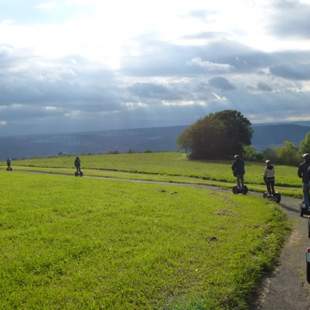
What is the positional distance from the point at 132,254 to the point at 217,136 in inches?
3329

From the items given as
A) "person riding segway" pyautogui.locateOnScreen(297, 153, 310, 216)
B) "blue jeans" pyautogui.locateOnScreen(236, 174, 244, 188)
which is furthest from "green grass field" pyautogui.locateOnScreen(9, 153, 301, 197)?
"person riding segway" pyautogui.locateOnScreen(297, 153, 310, 216)

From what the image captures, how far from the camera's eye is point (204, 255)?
38.5ft

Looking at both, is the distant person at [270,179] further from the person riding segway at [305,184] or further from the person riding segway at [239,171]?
the person riding segway at [305,184]

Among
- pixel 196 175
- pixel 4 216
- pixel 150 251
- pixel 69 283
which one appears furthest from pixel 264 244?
pixel 196 175

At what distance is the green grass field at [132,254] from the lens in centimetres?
889

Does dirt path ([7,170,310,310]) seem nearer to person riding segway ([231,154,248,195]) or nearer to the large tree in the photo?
person riding segway ([231,154,248,195])

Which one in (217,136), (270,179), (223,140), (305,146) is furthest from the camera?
(305,146)

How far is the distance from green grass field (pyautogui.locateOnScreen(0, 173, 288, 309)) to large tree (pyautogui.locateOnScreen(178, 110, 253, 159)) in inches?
2971

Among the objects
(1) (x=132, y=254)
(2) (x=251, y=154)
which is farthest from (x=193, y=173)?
(2) (x=251, y=154)

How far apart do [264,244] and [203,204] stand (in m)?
8.06

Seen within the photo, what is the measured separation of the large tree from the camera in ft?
312

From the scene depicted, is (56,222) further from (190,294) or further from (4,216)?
(190,294)

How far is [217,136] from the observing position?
94938mm

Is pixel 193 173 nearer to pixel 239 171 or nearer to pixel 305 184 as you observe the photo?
pixel 239 171
